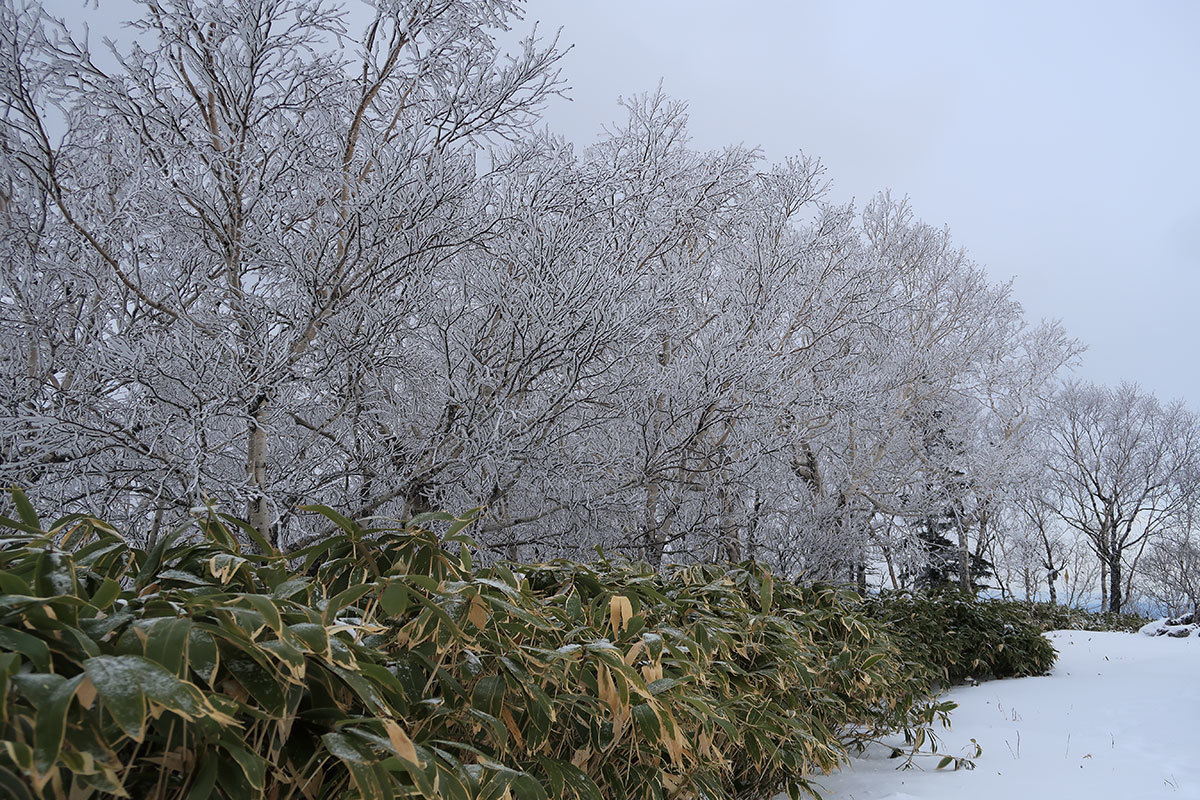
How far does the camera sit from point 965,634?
645cm

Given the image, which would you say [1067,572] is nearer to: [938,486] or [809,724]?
[938,486]

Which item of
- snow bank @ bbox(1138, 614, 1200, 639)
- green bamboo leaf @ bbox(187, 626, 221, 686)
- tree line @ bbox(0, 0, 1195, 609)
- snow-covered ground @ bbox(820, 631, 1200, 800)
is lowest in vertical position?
snow-covered ground @ bbox(820, 631, 1200, 800)

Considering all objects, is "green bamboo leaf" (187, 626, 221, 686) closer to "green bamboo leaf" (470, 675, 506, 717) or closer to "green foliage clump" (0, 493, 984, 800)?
"green foliage clump" (0, 493, 984, 800)

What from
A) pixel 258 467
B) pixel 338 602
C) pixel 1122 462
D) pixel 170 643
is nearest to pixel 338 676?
pixel 338 602

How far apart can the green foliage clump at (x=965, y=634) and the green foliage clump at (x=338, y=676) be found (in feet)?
13.6

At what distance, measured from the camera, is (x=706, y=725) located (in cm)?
184

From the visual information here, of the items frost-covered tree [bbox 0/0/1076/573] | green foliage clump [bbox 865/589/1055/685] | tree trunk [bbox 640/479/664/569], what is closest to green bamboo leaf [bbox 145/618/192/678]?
frost-covered tree [bbox 0/0/1076/573]

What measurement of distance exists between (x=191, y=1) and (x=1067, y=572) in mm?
33571

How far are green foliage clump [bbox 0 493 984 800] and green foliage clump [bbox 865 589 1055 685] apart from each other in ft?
13.6

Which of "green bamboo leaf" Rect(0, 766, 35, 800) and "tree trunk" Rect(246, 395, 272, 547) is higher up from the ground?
"tree trunk" Rect(246, 395, 272, 547)

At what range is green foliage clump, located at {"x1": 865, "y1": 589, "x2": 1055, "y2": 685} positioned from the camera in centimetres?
592

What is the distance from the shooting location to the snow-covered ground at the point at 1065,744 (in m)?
3.03

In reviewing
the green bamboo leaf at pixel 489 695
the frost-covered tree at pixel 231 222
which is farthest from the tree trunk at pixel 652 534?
the green bamboo leaf at pixel 489 695

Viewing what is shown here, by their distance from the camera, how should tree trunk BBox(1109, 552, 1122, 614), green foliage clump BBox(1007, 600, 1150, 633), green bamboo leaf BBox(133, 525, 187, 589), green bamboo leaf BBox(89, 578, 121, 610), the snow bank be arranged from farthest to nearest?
tree trunk BBox(1109, 552, 1122, 614) < green foliage clump BBox(1007, 600, 1150, 633) < the snow bank < green bamboo leaf BBox(133, 525, 187, 589) < green bamboo leaf BBox(89, 578, 121, 610)
